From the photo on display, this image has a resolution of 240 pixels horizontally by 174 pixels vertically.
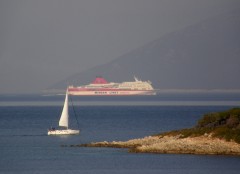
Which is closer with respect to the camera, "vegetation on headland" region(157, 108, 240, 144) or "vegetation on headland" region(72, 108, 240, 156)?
"vegetation on headland" region(72, 108, 240, 156)

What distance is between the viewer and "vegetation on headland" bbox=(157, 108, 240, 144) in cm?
4347

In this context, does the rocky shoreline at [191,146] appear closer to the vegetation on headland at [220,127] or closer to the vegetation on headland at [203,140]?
the vegetation on headland at [203,140]

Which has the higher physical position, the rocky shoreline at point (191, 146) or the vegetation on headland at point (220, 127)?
the vegetation on headland at point (220, 127)

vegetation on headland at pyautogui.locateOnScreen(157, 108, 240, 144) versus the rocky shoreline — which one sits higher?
vegetation on headland at pyautogui.locateOnScreen(157, 108, 240, 144)

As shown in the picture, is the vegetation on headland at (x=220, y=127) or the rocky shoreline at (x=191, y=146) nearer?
the rocky shoreline at (x=191, y=146)

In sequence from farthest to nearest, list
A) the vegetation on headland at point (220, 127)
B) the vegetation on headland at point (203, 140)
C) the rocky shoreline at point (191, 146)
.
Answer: the vegetation on headland at point (220, 127), the vegetation on headland at point (203, 140), the rocky shoreline at point (191, 146)

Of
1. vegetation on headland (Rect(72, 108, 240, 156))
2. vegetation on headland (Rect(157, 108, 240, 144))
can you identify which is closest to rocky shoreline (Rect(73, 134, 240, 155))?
vegetation on headland (Rect(72, 108, 240, 156))

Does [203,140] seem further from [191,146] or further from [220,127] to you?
[220,127]

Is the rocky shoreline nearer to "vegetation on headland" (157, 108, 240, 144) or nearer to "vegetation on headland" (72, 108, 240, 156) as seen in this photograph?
"vegetation on headland" (72, 108, 240, 156)

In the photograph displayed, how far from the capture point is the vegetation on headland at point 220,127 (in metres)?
43.5

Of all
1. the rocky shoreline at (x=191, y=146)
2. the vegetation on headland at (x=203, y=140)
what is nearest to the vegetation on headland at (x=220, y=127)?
the vegetation on headland at (x=203, y=140)

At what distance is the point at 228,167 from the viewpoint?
37750 mm

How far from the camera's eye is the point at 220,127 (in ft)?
149

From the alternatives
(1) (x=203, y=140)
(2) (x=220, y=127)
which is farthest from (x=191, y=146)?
(2) (x=220, y=127)
